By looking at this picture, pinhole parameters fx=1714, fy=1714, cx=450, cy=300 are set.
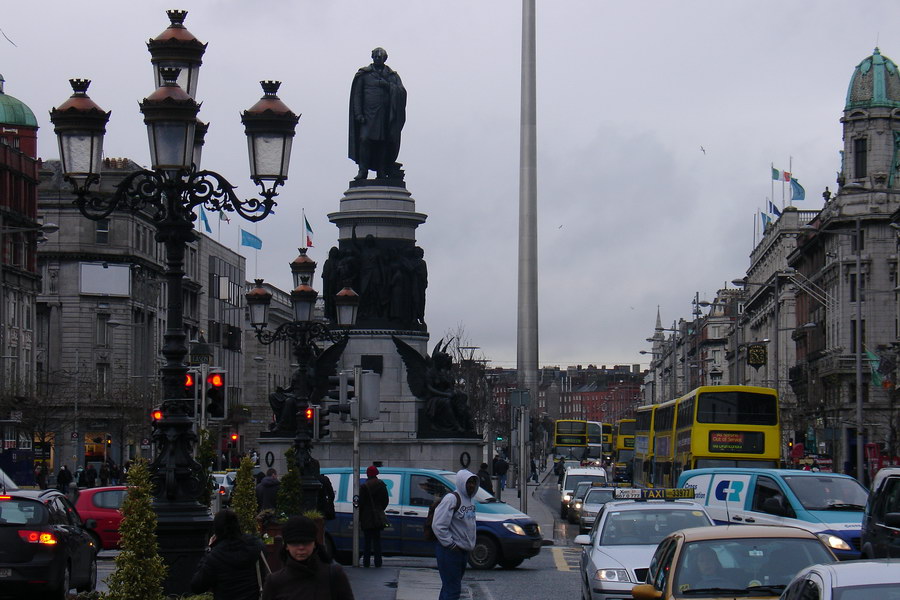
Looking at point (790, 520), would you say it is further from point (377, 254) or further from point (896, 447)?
point (896, 447)

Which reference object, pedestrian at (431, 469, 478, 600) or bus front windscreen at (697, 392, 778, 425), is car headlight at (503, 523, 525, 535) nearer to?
pedestrian at (431, 469, 478, 600)

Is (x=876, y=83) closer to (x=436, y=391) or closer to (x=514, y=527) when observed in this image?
(x=436, y=391)

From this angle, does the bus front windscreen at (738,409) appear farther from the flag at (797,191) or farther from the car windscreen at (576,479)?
the flag at (797,191)

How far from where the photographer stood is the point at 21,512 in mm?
19672

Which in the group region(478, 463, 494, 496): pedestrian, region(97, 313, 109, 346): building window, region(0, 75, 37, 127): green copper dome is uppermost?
region(0, 75, 37, 127): green copper dome

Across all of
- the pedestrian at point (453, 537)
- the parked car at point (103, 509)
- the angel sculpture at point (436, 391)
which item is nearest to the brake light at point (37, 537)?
the pedestrian at point (453, 537)

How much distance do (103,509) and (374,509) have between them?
7343 mm

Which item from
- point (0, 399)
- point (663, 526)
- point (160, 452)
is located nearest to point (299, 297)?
point (663, 526)

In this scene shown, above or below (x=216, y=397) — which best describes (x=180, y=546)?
below

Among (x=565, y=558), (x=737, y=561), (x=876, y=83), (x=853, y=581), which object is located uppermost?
(x=876, y=83)

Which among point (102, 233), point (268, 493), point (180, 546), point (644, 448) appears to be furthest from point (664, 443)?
point (102, 233)

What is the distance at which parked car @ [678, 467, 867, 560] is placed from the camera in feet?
78.4

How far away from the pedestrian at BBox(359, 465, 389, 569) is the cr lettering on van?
5.25 m

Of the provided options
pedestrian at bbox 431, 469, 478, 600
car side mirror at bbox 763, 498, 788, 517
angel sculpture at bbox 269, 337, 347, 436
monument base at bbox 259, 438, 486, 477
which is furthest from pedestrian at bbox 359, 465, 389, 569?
monument base at bbox 259, 438, 486, 477
